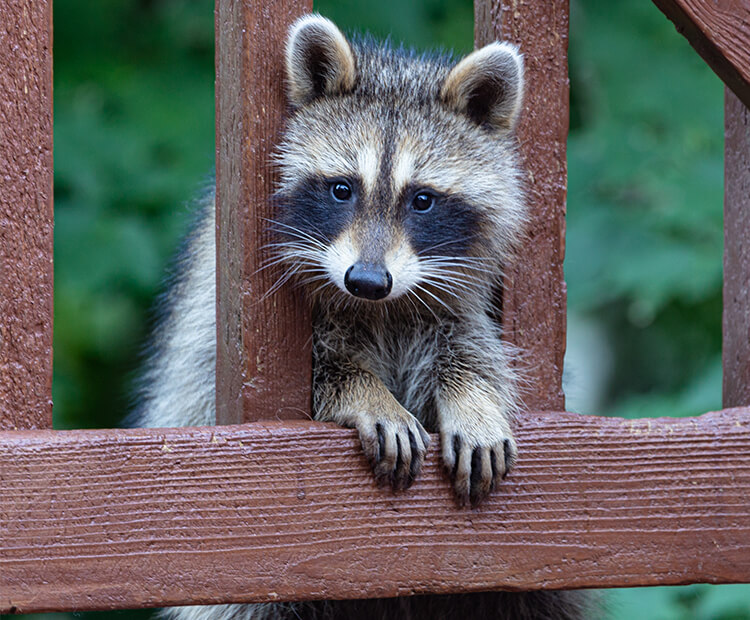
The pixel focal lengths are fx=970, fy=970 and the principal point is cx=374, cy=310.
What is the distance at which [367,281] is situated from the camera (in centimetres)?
214

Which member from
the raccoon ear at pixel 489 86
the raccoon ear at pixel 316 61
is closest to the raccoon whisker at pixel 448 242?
the raccoon ear at pixel 489 86

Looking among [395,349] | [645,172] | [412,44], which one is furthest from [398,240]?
[645,172]

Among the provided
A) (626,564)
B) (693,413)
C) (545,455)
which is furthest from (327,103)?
(693,413)

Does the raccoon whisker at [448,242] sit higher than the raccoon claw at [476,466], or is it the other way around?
the raccoon whisker at [448,242]

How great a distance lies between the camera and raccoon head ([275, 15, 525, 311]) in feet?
7.29

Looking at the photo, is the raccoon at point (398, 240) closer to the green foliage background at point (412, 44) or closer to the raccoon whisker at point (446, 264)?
the raccoon whisker at point (446, 264)

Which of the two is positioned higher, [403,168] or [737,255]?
[403,168]

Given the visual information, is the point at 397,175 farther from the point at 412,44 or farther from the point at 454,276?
the point at 412,44

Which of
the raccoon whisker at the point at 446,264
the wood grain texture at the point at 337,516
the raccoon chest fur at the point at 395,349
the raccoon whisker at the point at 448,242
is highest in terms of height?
the raccoon whisker at the point at 448,242

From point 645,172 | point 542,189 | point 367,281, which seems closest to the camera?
point 542,189

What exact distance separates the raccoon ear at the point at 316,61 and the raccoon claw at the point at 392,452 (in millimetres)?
754

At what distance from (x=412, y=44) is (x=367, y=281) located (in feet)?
7.05

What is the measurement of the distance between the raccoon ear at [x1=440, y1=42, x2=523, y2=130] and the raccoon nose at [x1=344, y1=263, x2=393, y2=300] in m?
0.51

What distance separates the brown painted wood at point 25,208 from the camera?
1682 mm
